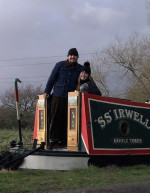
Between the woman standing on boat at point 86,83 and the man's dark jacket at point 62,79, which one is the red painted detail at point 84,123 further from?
the man's dark jacket at point 62,79

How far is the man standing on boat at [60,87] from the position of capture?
24.3ft

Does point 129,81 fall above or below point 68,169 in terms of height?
above

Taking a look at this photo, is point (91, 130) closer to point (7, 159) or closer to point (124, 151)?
point (124, 151)

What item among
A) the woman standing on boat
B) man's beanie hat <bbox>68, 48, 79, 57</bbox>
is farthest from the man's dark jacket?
man's beanie hat <bbox>68, 48, 79, 57</bbox>

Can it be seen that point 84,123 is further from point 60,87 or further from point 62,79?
point 62,79

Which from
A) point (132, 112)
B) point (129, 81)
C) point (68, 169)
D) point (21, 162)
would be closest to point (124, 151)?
point (132, 112)

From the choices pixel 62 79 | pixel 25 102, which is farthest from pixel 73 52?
pixel 25 102

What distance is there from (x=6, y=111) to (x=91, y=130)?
41445mm

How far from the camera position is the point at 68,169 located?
265 inches

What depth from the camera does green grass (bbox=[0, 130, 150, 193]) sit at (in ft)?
16.8

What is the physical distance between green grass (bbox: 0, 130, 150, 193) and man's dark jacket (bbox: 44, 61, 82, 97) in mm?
1680

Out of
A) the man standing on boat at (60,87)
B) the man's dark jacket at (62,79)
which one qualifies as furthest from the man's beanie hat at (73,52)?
the man's dark jacket at (62,79)

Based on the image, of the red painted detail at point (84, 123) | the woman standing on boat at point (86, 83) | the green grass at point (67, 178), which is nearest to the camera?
the green grass at point (67, 178)

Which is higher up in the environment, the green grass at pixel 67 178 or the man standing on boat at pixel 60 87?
the man standing on boat at pixel 60 87
